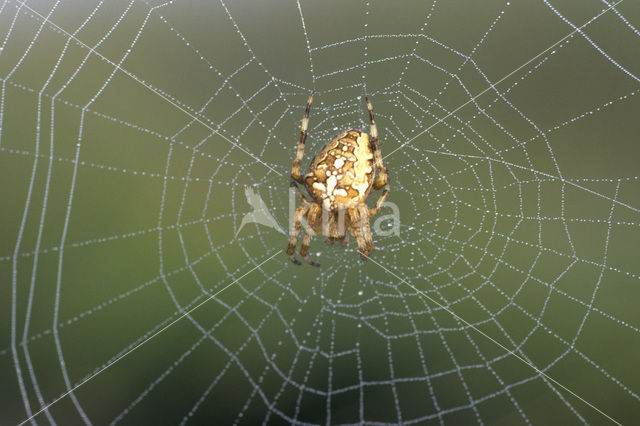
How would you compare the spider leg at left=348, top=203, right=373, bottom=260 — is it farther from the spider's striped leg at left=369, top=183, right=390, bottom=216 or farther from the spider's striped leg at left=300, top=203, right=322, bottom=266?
the spider's striped leg at left=300, top=203, right=322, bottom=266

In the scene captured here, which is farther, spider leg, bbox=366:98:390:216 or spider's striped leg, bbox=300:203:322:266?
spider's striped leg, bbox=300:203:322:266

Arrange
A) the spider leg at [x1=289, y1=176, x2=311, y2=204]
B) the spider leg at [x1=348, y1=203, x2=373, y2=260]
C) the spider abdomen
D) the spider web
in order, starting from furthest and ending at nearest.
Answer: the spider web → the spider leg at [x1=348, y1=203, x2=373, y2=260] → the spider leg at [x1=289, y1=176, x2=311, y2=204] → the spider abdomen

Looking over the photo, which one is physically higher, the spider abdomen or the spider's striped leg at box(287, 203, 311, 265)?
the spider abdomen

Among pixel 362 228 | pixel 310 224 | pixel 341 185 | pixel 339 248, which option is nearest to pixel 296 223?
pixel 310 224


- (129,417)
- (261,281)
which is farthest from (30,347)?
(261,281)

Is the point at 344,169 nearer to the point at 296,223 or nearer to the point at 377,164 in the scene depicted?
the point at 377,164

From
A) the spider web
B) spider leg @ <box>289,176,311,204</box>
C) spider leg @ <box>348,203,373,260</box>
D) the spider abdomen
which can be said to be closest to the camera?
the spider abdomen

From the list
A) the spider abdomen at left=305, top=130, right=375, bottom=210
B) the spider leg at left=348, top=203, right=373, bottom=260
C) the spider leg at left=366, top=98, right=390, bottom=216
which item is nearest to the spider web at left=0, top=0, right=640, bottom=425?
the spider leg at left=348, top=203, right=373, bottom=260
